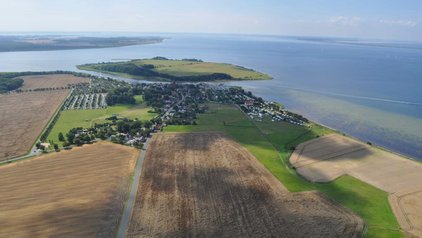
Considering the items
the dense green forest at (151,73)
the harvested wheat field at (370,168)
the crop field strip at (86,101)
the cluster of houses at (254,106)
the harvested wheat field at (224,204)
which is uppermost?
the dense green forest at (151,73)

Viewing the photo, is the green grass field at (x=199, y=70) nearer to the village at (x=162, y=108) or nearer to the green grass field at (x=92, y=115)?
the village at (x=162, y=108)

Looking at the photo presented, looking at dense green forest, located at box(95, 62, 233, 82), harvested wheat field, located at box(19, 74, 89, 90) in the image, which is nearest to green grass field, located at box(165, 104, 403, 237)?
dense green forest, located at box(95, 62, 233, 82)

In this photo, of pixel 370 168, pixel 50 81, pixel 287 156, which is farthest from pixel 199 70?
pixel 370 168

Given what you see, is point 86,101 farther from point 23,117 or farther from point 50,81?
point 50,81

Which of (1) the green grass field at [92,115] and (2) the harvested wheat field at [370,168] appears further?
(1) the green grass field at [92,115]

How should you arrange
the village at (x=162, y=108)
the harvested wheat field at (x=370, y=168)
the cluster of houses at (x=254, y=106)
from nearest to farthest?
the harvested wheat field at (x=370, y=168) < the village at (x=162, y=108) < the cluster of houses at (x=254, y=106)

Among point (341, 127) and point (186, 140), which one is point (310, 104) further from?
point (186, 140)

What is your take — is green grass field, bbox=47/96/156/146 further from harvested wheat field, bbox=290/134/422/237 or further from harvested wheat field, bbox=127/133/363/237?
harvested wheat field, bbox=290/134/422/237

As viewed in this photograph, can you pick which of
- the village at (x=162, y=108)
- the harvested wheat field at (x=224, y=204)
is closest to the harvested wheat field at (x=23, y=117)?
the village at (x=162, y=108)
